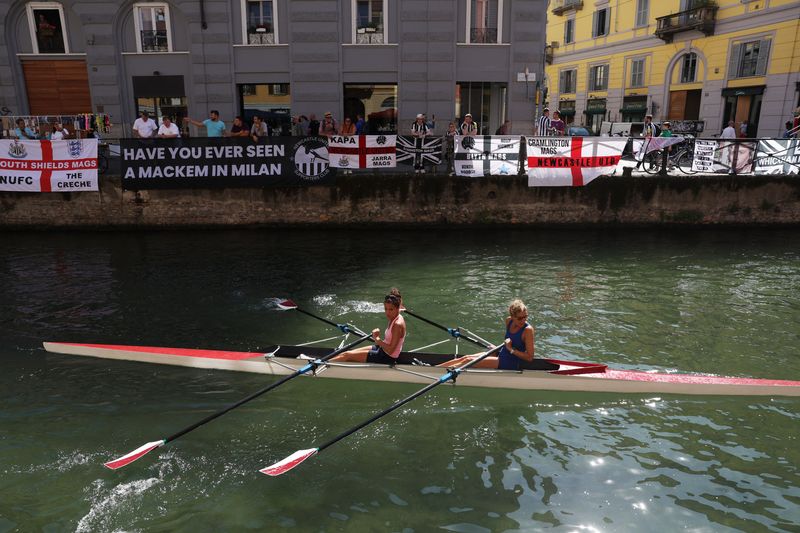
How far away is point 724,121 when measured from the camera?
3297cm

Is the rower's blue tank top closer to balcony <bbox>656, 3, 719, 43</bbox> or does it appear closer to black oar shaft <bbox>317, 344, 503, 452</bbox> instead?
black oar shaft <bbox>317, 344, 503, 452</bbox>

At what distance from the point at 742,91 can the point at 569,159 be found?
19737mm

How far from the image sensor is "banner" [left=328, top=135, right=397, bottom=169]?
687 inches

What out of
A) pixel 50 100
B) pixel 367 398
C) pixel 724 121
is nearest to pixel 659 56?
pixel 724 121

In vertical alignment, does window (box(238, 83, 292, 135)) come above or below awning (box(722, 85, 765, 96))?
below

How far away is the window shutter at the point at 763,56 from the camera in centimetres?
2973

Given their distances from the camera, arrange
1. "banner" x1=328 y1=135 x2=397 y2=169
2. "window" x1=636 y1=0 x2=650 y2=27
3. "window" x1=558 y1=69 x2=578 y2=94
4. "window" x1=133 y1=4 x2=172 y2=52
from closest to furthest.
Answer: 1. "banner" x1=328 y1=135 x2=397 y2=169
2. "window" x1=133 y1=4 x2=172 y2=52
3. "window" x1=636 y1=0 x2=650 y2=27
4. "window" x1=558 y1=69 x2=578 y2=94

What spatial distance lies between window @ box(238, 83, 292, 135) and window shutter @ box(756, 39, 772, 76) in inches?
941

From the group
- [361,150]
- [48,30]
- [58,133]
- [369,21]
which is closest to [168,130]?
[58,133]

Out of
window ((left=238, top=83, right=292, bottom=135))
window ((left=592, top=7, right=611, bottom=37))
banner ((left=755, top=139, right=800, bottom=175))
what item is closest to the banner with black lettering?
window ((left=238, top=83, right=292, bottom=135))

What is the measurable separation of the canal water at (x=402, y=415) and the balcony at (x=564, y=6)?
36243mm

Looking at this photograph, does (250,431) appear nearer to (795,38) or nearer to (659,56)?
(795,38)

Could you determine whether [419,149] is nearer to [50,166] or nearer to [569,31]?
[50,166]

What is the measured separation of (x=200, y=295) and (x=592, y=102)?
1539 inches
